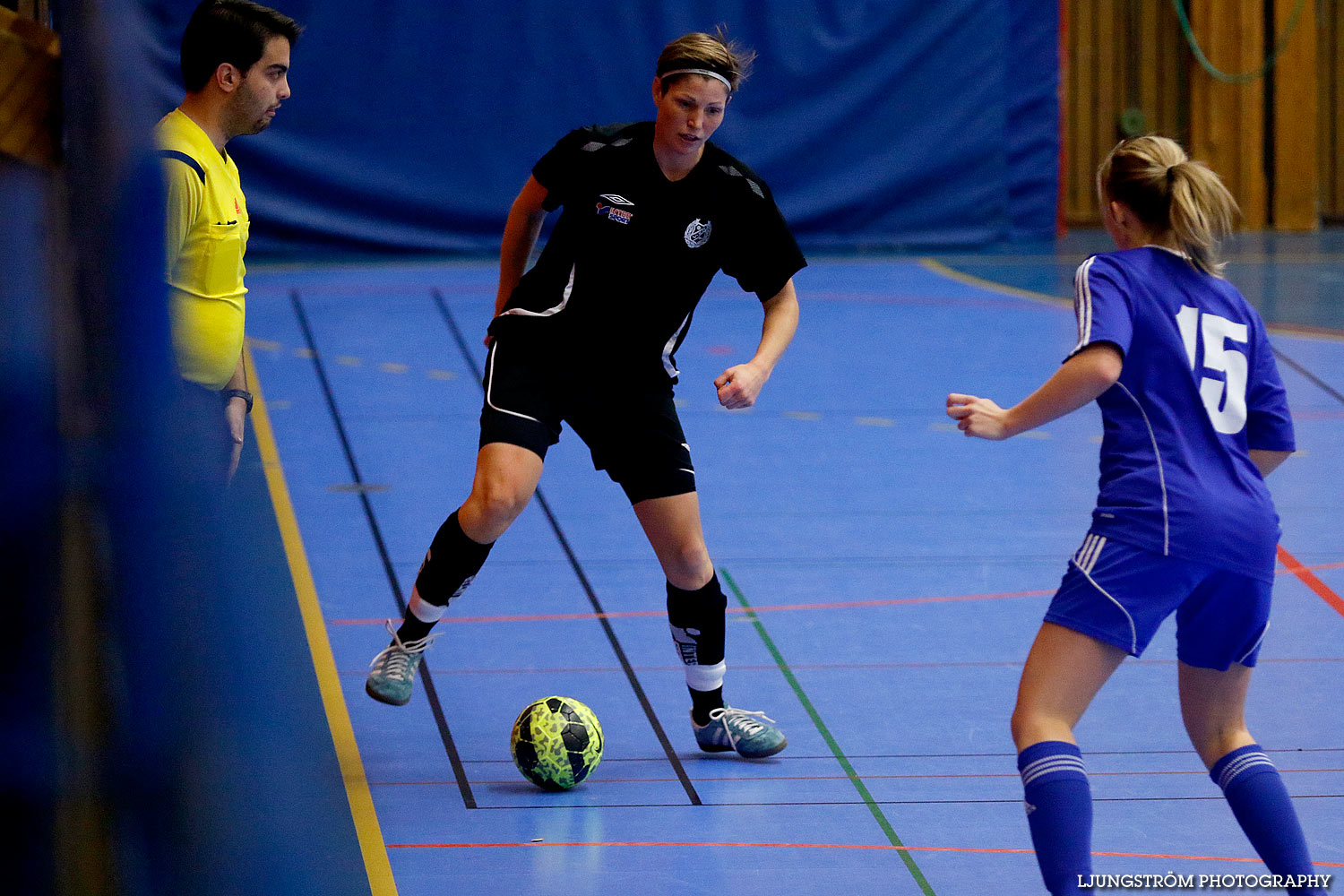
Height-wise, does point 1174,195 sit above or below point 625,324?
above

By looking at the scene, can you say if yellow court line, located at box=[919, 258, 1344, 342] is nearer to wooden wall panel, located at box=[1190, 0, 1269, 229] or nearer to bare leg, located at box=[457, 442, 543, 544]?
wooden wall panel, located at box=[1190, 0, 1269, 229]

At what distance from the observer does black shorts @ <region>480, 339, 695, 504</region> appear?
368 cm

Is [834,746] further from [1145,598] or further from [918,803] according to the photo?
[1145,598]

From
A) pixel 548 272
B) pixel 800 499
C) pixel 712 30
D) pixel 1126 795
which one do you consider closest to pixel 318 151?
pixel 712 30

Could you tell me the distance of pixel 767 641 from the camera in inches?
191

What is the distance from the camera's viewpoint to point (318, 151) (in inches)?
525

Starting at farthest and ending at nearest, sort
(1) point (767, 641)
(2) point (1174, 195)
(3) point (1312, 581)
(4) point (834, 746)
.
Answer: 1. (3) point (1312, 581)
2. (1) point (767, 641)
3. (4) point (834, 746)
4. (2) point (1174, 195)

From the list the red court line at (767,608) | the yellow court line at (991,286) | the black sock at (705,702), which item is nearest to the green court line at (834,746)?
the red court line at (767,608)

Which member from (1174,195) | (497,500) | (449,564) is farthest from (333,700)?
(1174,195)

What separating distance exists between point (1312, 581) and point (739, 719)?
254 centimetres

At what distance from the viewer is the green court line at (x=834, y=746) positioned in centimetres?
324

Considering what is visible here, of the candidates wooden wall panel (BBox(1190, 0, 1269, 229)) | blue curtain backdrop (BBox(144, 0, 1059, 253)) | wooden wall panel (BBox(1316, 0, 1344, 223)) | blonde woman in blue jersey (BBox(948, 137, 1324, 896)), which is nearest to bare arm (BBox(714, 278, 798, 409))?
blonde woman in blue jersey (BBox(948, 137, 1324, 896))

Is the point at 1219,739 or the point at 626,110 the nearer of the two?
the point at 1219,739

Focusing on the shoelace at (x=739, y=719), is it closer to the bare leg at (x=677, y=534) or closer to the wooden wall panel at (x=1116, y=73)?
the bare leg at (x=677, y=534)
